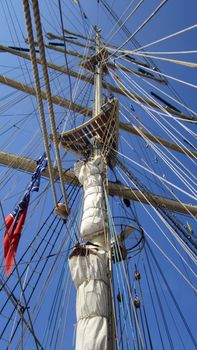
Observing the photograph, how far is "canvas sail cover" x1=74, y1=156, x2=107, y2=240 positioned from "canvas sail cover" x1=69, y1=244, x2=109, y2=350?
1.08ft

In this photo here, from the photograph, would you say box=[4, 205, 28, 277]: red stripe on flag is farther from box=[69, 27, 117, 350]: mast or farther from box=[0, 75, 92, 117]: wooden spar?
box=[0, 75, 92, 117]: wooden spar

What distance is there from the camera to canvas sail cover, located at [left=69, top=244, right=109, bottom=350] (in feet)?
11.7

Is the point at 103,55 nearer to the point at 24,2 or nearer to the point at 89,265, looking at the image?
the point at 89,265

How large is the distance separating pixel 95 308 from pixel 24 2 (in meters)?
2.78

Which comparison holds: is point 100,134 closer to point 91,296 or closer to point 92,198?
point 92,198

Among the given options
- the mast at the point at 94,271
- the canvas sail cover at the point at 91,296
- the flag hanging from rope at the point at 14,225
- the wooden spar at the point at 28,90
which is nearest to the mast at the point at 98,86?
the wooden spar at the point at 28,90

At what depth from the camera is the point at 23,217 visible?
585 centimetres

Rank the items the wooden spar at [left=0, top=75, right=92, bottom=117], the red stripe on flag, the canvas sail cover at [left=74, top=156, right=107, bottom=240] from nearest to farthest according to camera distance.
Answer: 1. the canvas sail cover at [left=74, top=156, right=107, bottom=240]
2. the red stripe on flag
3. the wooden spar at [left=0, top=75, right=92, bottom=117]

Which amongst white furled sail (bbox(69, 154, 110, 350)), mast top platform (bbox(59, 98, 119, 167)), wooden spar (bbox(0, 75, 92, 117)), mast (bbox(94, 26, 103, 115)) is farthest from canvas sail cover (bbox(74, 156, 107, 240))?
wooden spar (bbox(0, 75, 92, 117))

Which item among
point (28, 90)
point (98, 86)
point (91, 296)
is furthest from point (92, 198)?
point (28, 90)

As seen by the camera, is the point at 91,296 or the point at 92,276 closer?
the point at 91,296

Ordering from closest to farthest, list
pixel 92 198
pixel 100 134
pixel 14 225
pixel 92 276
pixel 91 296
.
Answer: pixel 91 296 → pixel 92 276 → pixel 92 198 → pixel 14 225 → pixel 100 134

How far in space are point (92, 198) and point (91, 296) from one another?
1624 millimetres

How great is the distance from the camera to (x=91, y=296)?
12.8 feet
